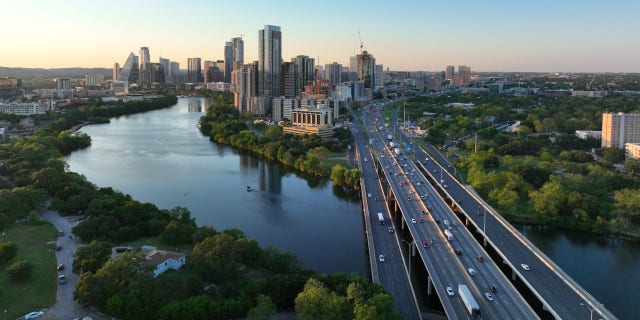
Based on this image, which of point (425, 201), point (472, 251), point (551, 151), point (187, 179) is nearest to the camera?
point (472, 251)

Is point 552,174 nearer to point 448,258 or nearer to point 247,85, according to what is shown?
point 448,258

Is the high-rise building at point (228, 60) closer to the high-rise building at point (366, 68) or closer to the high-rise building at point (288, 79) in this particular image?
the high-rise building at point (366, 68)

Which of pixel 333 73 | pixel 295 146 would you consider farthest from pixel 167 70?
pixel 295 146

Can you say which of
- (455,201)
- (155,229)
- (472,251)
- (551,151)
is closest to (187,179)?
(155,229)

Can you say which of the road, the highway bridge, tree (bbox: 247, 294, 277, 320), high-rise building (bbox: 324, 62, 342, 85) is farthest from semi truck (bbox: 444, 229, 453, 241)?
high-rise building (bbox: 324, 62, 342, 85)

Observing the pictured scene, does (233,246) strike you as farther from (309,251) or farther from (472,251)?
(472,251)

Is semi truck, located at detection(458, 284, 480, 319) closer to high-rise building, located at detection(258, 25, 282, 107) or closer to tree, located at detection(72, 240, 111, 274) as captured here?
tree, located at detection(72, 240, 111, 274)
